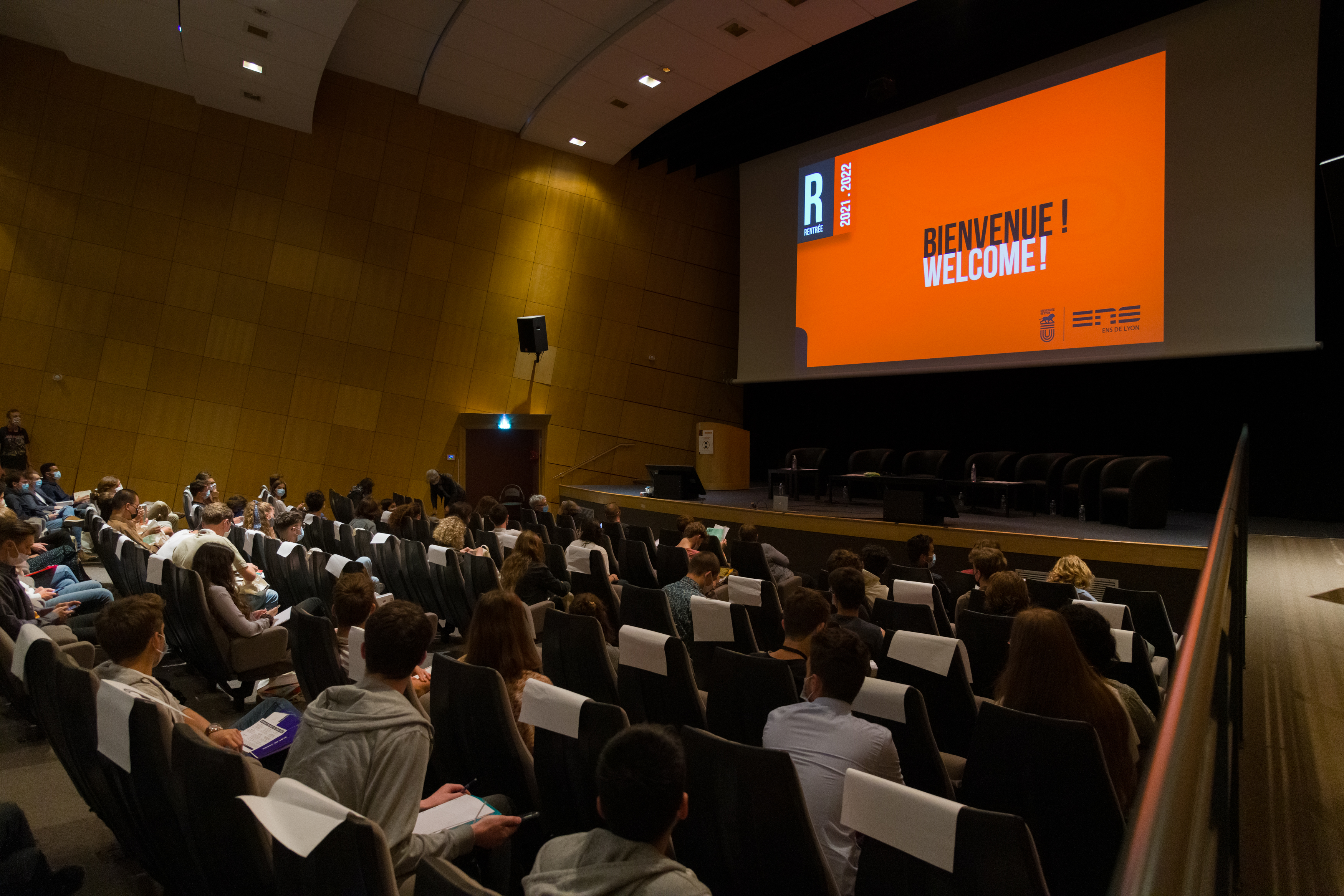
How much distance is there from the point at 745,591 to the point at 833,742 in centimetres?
259

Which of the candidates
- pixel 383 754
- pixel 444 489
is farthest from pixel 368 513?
pixel 383 754

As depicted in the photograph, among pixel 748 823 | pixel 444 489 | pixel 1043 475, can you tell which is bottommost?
pixel 748 823

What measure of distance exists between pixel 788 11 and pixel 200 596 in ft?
28.7

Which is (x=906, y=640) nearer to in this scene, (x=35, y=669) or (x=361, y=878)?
(x=361, y=878)

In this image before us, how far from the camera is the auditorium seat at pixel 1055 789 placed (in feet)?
6.43

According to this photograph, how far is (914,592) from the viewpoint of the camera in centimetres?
442

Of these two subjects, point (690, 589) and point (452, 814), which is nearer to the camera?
point (452, 814)

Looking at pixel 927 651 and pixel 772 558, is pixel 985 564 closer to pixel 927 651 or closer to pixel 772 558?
pixel 772 558

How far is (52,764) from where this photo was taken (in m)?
3.63

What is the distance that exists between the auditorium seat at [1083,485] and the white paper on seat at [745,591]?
5.84 meters

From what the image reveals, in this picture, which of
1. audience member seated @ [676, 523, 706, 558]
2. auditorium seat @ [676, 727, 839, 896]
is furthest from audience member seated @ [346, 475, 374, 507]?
auditorium seat @ [676, 727, 839, 896]

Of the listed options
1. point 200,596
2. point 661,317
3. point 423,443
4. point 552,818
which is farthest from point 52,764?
point 661,317

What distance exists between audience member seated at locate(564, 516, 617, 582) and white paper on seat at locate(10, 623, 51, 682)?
3241 millimetres

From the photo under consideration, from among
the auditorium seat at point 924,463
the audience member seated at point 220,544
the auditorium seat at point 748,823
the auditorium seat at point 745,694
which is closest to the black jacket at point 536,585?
the audience member seated at point 220,544
